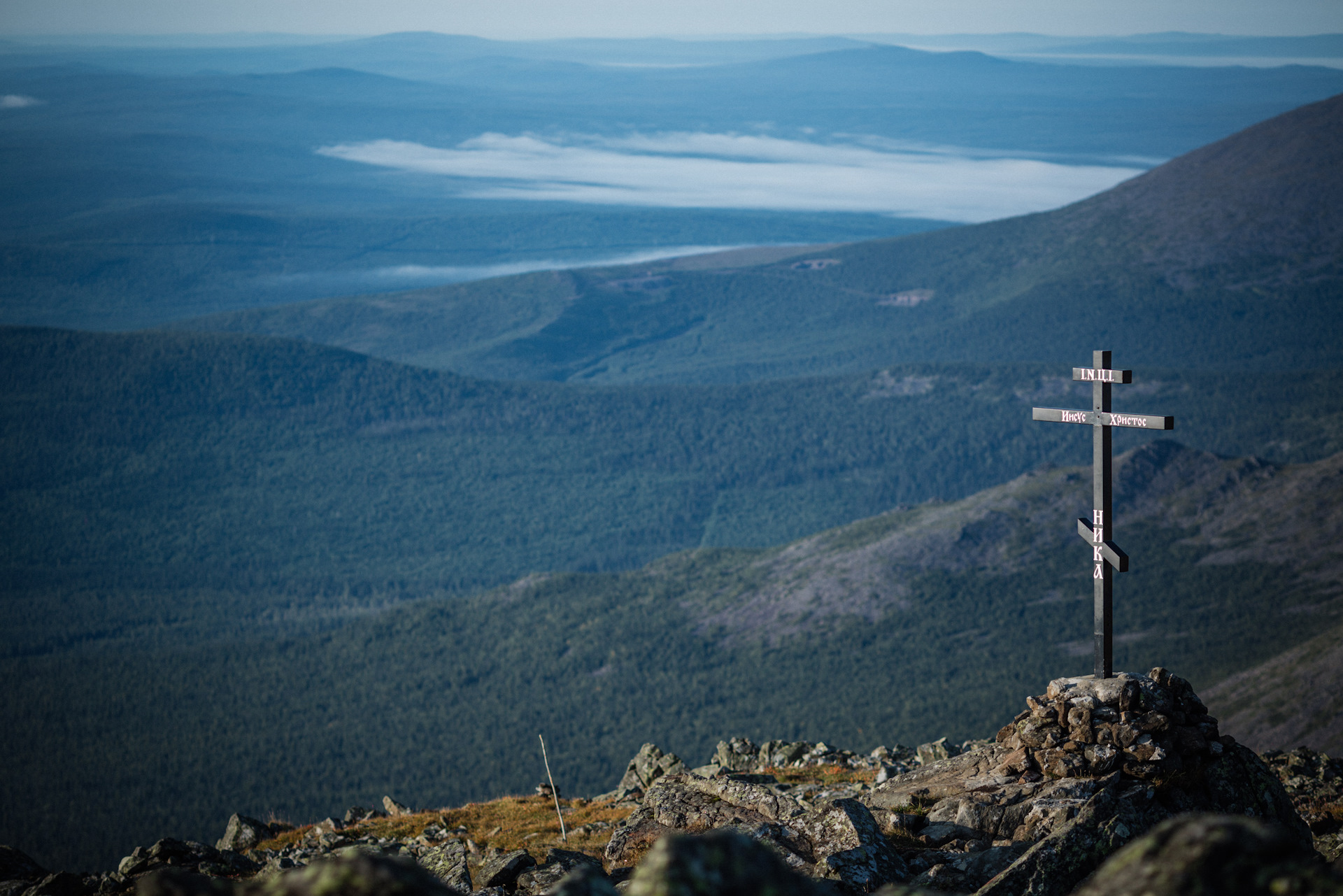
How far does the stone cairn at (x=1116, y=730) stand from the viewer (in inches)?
717

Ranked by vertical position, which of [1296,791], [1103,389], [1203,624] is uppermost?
[1103,389]

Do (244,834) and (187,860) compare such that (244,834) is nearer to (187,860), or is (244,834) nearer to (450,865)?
(187,860)

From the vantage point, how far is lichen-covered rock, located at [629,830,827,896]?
765 centimetres

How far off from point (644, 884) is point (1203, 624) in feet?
362

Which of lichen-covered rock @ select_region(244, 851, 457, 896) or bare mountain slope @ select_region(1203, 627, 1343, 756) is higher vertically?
lichen-covered rock @ select_region(244, 851, 457, 896)

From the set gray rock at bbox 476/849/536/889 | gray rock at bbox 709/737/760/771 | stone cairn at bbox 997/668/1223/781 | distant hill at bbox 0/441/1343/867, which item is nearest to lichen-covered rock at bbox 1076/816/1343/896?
stone cairn at bbox 997/668/1223/781

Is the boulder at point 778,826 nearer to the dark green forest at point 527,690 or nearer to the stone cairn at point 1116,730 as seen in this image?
the stone cairn at point 1116,730

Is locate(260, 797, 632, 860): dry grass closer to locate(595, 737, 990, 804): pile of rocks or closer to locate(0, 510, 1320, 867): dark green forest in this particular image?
locate(595, 737, 990, 804): pile of rocks

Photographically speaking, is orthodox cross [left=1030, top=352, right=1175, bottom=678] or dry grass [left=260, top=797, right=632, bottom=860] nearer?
orthodox cross [left=1030, top=352, right=1175, bottom=678]

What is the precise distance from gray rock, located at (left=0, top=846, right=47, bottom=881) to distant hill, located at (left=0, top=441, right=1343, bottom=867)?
65.4 metres

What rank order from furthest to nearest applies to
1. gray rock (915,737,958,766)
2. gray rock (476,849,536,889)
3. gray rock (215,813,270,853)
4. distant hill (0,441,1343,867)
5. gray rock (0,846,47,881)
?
distant hill (0,441,1343,867) → gray rock (915,737,958,766) → gray rock (215,813,270,853) → gray rock (0,846,47,881) → gray rock (476,849,536,889)

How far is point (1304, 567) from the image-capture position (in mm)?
108188

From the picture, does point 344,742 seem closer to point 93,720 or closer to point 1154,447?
point 93,720

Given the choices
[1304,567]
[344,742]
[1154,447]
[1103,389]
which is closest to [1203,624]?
[1304,567]
